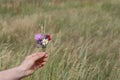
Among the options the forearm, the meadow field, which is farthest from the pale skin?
the meadow field

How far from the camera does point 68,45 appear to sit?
3584 millimetres

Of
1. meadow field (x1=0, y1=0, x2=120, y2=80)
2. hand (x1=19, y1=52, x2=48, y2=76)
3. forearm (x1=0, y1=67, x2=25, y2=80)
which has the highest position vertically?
hand (x1=19, y1=52, x2=48, y2=76)

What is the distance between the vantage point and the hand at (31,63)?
5.49 ft

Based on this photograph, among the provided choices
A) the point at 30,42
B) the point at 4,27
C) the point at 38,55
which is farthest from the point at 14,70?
the point at 4,27

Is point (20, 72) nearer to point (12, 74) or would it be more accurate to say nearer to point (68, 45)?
point (12, 74)

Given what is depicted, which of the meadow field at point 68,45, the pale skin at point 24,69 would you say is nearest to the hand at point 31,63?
the pale skin at point 24,69

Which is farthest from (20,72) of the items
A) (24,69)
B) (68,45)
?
(68,45)

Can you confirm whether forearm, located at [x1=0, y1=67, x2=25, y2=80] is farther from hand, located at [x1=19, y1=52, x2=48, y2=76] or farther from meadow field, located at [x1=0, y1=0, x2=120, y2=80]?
meadow field, located at [x1=0, y1=0, x2=120, y2=80]

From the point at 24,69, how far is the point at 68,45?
6.34 feet

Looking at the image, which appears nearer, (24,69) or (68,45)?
(24,69)

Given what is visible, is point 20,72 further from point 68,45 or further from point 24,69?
point 68,45

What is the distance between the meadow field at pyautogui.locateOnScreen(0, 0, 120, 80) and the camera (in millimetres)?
2641

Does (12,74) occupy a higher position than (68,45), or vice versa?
(12,74)

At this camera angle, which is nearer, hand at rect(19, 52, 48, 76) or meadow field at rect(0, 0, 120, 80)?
hand at rect(19, 52, 48, 76)
